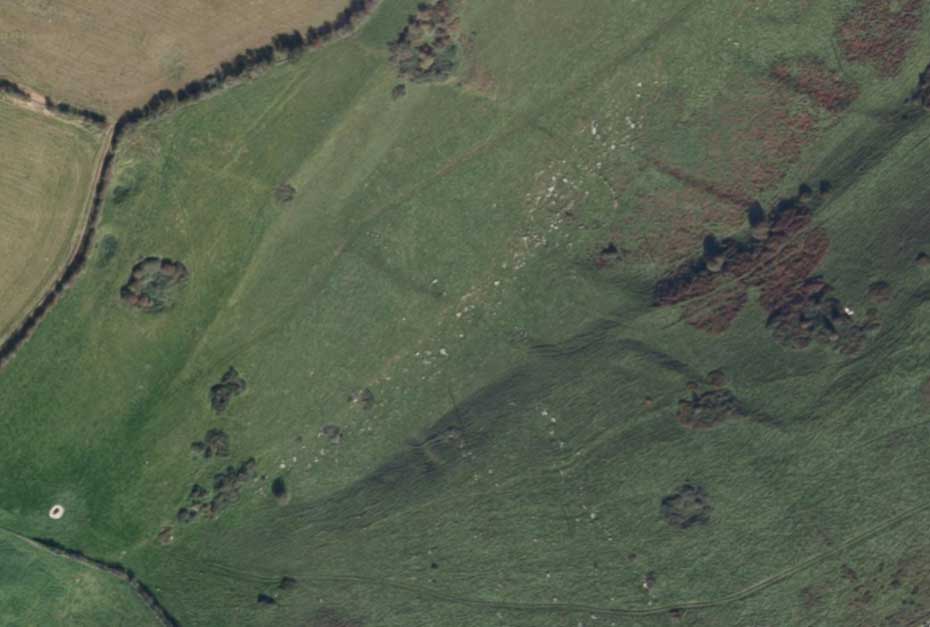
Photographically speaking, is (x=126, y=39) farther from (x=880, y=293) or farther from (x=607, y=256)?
(x=880, y=293)

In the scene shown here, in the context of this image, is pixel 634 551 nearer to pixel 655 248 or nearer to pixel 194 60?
pixel 655 248

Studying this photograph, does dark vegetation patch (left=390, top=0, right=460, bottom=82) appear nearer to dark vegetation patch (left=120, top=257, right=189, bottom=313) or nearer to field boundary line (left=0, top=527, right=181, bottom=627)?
dark vegetation patch (left=120, top=257, right=189, bottom=313)

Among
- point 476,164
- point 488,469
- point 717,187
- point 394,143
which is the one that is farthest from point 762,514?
point 394,143

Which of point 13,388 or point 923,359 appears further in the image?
point 13,388

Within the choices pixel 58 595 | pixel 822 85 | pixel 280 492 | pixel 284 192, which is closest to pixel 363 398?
pixel 280 492

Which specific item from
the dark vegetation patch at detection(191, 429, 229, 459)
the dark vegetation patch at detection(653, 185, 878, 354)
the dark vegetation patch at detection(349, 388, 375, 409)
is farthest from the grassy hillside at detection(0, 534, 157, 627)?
the dark vegetation patch at detection(653, 185, 878, 354)

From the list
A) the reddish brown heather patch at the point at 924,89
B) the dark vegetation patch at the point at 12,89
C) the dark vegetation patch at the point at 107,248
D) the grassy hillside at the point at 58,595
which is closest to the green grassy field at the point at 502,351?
the dark vegetation patch at the point at 107,248
